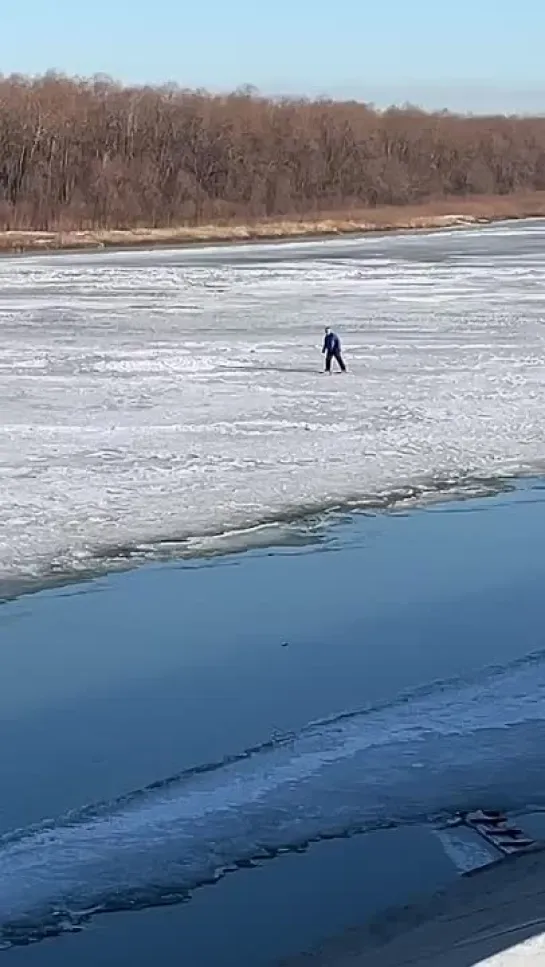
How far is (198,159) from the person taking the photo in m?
69.6

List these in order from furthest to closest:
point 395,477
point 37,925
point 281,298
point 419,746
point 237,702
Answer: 1. point 281,298
2. point 395,477
3. point 237,702
4. point 419,746
5. point 37,925

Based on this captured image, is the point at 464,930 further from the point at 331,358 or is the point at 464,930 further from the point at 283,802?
the point at 331,358

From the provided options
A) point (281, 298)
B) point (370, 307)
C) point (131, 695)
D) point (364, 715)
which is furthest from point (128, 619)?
point (281, 298)

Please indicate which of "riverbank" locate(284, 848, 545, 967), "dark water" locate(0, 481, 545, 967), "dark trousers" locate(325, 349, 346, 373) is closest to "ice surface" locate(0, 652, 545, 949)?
"dark water" locate(0, 481, 545, 967)

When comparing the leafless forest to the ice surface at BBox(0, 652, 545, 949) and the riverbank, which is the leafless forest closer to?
the ice surface at BBox(0, 652, 545, 949)

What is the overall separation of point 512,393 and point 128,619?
8577mm

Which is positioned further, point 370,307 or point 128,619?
point 370,307

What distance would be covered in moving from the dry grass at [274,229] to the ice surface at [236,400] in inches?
662

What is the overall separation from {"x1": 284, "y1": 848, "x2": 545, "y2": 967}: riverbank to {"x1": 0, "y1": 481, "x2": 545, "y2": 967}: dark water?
0.43 ft

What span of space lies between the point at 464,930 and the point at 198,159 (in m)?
67.5

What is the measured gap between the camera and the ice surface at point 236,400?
10281 mm

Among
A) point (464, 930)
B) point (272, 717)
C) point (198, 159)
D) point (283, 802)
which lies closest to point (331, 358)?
point (272, 717)

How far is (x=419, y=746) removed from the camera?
239 inches

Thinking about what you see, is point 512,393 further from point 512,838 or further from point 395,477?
point 512,838
